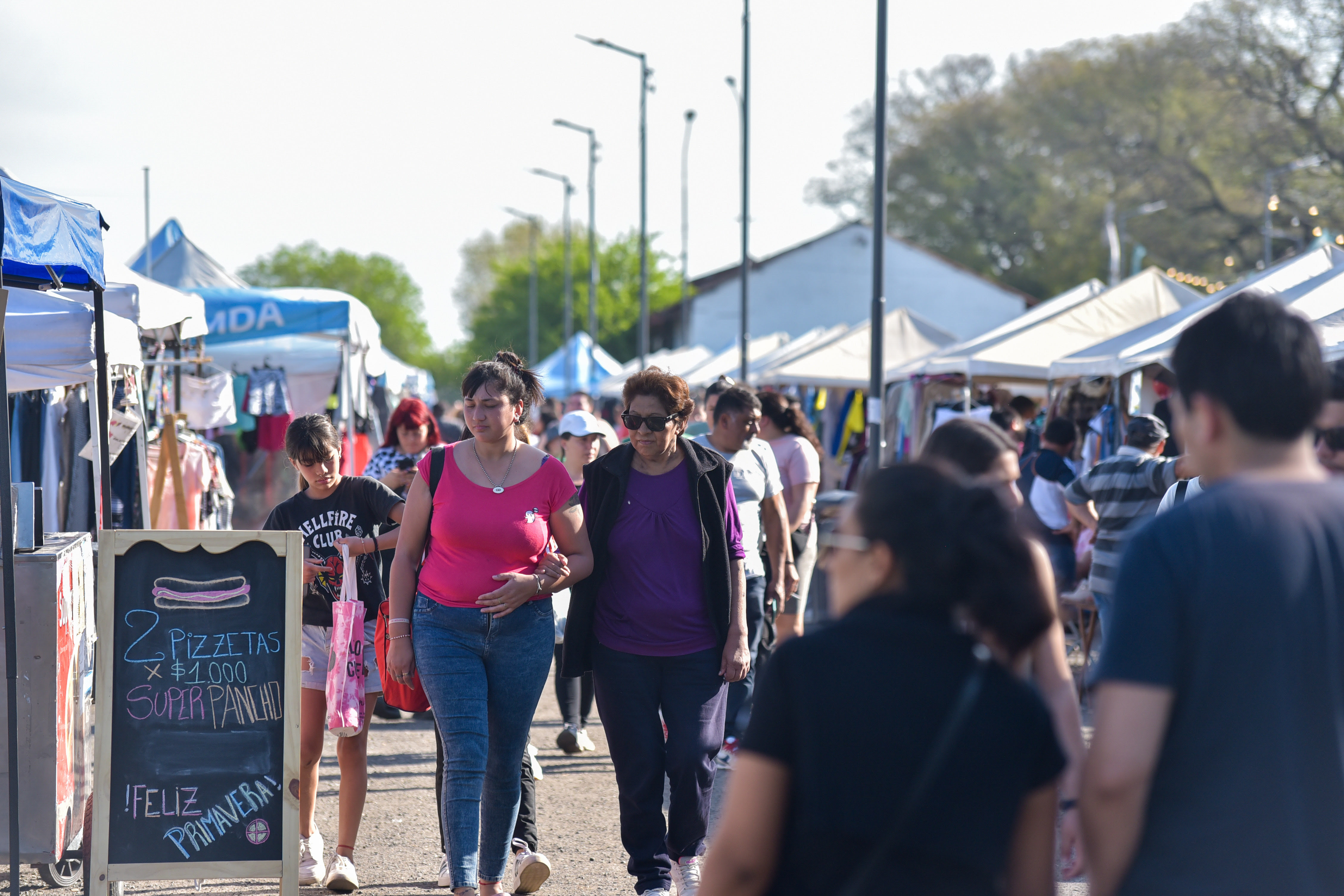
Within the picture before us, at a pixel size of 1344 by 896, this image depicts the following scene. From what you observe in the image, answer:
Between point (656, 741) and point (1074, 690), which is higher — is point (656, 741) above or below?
below

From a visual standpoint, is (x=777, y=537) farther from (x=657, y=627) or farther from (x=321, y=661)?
(x=321, y=661)

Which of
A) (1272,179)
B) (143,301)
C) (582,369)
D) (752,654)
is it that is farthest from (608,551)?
(1272,179)

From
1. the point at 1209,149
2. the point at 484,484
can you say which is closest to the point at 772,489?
the point at 484,484

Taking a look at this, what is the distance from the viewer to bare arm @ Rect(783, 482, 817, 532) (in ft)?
25.8

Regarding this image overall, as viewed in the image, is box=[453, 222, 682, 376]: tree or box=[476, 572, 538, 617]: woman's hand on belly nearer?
box=[476, 572, 538, 617]: woman's hand on belly

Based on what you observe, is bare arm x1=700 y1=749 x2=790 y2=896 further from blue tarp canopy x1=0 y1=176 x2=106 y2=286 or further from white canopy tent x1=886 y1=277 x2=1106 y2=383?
white canopy tent x1=886 y1=277 x2=1106 y2=383

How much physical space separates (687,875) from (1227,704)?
314 cm

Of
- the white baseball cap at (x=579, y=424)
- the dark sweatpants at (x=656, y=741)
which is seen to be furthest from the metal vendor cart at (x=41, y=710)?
the white baseball cap at (x=579, y=424)

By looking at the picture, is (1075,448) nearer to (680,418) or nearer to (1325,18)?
(680,418)

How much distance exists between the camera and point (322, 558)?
528cm

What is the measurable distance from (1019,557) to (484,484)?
9.68 ft

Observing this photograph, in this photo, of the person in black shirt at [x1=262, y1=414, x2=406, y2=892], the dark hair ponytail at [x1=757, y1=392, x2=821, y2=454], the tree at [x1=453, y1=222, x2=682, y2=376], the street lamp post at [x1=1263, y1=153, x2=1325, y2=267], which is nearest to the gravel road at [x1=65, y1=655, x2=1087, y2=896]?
the person in black shirt at [x1=262, y1=414, x2=406, y2=892]

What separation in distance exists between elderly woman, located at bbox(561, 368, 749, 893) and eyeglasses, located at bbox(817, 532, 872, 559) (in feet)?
8.53

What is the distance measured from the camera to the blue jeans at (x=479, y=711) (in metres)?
4.54
